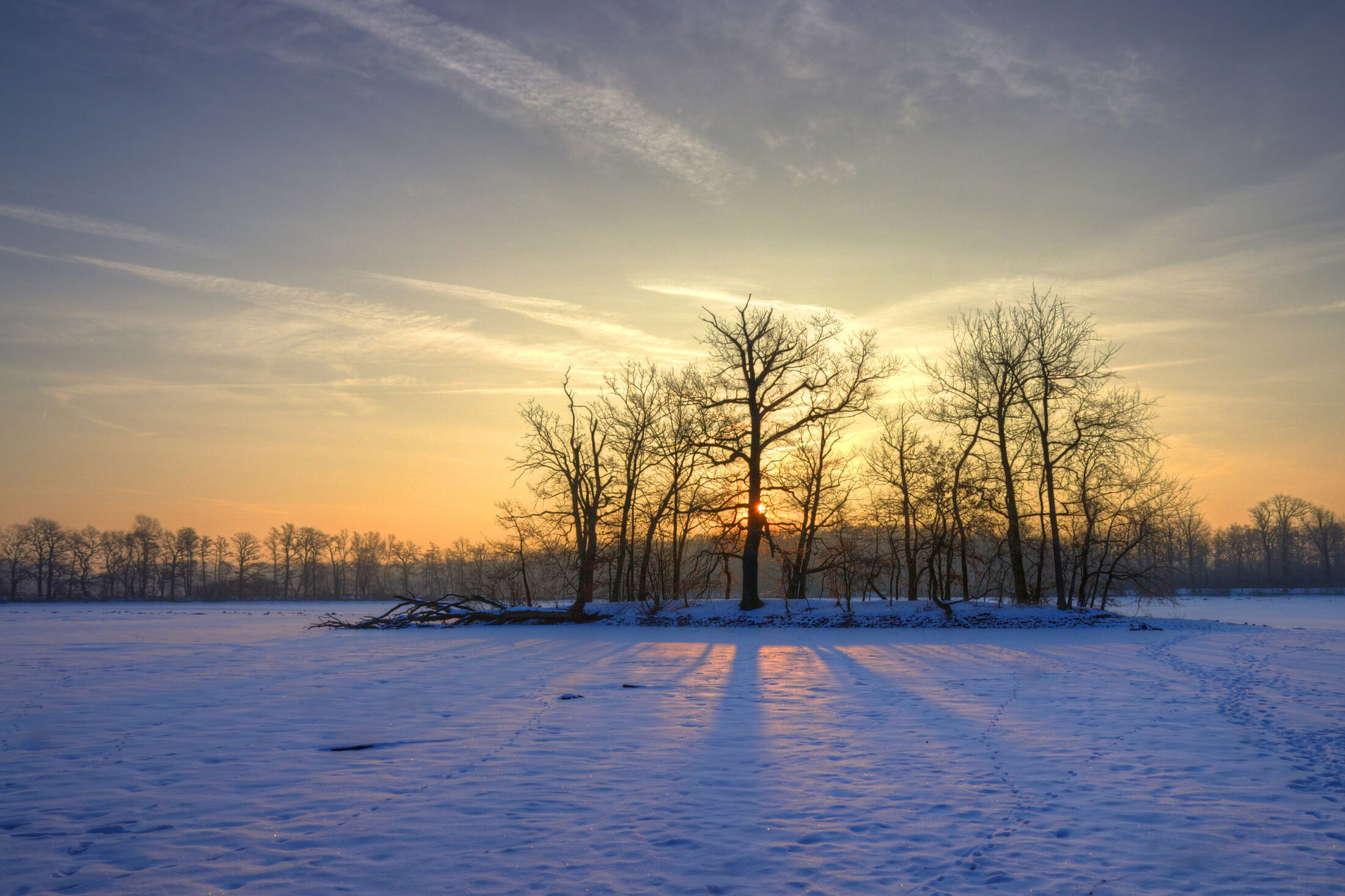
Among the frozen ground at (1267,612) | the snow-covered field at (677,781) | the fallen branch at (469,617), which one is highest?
the snow-covered field at (677,781)

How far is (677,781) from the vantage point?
8.08 m

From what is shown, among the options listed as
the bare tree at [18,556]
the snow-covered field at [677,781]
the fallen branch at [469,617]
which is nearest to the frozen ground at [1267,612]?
the snow-covered field at [677,781]

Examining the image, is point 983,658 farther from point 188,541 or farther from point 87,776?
point 188,541

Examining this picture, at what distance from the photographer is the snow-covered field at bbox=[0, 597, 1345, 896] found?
220 inches

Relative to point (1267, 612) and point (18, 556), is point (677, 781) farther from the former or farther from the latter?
point (18, 556)

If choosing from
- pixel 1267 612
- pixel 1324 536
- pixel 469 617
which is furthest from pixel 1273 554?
pixel 469 617

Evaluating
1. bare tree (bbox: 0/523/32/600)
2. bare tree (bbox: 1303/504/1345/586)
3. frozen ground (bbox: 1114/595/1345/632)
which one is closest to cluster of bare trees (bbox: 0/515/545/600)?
bare tree (bbox: 0/523/32/600)

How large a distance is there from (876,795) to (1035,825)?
1481mm

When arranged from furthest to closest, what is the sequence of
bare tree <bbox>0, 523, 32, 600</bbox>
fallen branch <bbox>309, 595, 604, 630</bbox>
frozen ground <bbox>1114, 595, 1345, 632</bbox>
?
bare tree <bbox>0, 523, 32, 600</bbox> < frozen ground <bbox>1114, 595, 1345, 632</bbox> < fallen branch <bbox>309, 595, 604, 630</bbox>

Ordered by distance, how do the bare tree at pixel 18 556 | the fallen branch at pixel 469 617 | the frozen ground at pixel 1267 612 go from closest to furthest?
the fallen branch at pixel 469 617 < the frozen ground at pixel 1267 612 < the bare tree at pixel 18 556

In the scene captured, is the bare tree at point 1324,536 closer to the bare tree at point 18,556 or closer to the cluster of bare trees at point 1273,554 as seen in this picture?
the cluster of bare trees at point 1273,554

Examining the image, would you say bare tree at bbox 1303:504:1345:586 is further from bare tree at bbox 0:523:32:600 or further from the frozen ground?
bare tree at bbox 0:523:32:600

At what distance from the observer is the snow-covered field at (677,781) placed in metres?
5.58

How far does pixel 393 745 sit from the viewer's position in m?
9.67
